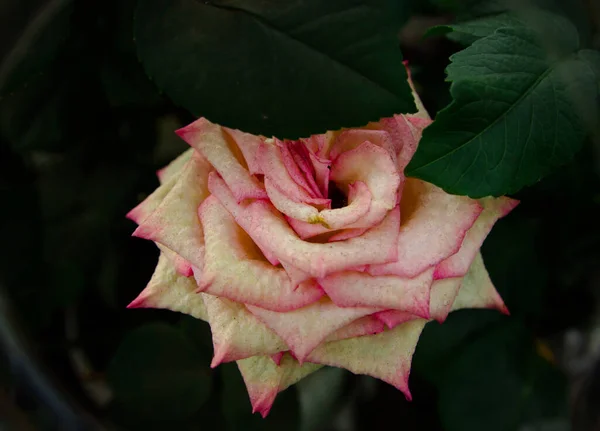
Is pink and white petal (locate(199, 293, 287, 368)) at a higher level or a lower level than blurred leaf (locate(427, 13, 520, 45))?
lower

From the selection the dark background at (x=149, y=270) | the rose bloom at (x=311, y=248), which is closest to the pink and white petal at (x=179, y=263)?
the rose bloom at (x=311, y=248)

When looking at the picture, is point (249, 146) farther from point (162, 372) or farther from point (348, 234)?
point (162, 372)

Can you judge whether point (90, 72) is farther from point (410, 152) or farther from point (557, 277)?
point (557, 277)

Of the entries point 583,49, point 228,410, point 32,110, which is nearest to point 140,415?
point 228,410

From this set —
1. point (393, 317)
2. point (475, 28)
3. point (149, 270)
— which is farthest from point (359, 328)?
point (149, 270)

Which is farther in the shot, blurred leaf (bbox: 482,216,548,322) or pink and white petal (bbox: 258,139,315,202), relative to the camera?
blurred leaf (bbox: 482,216,548,322)

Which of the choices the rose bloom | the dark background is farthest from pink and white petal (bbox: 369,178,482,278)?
the dark background

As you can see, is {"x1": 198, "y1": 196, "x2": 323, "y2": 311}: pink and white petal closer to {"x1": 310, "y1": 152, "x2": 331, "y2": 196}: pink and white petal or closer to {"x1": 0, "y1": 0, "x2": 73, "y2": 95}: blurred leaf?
{"x1": 310, "y1": 152, "x2": 331, "y2": 196}: pink and white petal
